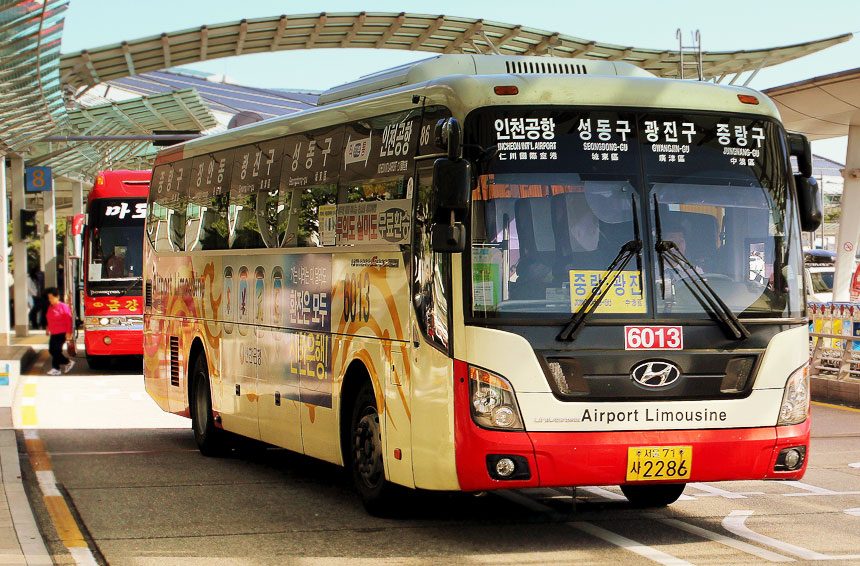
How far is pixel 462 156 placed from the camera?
8.78 meters

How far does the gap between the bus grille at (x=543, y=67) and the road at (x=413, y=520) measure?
2.98m

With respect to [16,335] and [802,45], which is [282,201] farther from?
[16,335]

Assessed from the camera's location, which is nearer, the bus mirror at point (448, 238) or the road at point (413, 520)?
the bus mirror at point (448, 238)

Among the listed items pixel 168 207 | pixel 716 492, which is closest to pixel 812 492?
pixel 716 492

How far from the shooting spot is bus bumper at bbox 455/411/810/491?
854 cm

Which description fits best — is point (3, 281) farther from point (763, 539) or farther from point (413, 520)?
point (763, 539)

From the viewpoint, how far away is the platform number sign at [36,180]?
133ft

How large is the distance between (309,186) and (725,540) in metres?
4.22

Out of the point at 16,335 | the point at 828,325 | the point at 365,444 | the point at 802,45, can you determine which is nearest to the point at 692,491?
the point at 365,444

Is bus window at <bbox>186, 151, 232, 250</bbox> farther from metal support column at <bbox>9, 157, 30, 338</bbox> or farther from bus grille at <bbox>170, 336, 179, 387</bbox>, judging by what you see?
metal support column at <bbox>9, 157, 30, 338</bbox>

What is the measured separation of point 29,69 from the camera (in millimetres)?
24969

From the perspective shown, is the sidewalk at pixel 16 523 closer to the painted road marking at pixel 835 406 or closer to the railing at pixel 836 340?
the painted road marking at pixel 835 406

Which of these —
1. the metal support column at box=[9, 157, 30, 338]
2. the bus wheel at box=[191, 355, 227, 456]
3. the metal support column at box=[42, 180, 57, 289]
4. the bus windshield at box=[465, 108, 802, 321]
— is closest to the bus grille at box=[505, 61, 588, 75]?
the bus windshield at box=[465, 108, 802, 321]

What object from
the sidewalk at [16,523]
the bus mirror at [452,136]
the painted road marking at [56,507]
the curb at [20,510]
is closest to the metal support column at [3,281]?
the painted road marking at [56,507]
